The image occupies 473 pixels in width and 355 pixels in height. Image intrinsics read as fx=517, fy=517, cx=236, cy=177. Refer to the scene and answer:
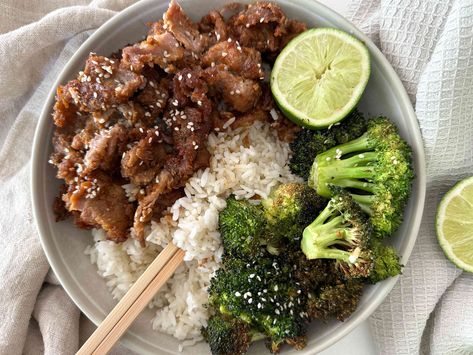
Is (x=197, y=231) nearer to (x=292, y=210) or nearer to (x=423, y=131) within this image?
(x=292, y=210)

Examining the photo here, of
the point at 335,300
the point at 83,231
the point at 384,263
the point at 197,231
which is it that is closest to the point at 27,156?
the point at 83,231

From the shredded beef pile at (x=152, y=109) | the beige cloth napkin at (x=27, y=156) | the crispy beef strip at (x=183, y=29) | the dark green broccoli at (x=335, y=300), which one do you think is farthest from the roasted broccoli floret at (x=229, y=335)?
the crispy beef strip at (x=183, y=29)

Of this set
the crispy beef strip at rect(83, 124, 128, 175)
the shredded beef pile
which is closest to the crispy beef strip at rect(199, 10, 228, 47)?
the shredded beef pile

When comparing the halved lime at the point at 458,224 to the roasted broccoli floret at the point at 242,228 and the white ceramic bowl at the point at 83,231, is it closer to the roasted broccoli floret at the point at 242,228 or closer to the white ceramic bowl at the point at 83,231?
the white ceramic bowl at the point at 83,231

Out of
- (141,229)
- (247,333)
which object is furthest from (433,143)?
(141,229)

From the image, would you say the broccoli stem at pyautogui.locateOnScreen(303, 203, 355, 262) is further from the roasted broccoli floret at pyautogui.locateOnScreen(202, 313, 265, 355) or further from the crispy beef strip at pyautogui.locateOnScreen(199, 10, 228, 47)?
the crispy beef strip at pyautogui.locateOnScreen(199, 10, 228, 47)

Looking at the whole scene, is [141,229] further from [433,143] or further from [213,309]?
[433,143]
